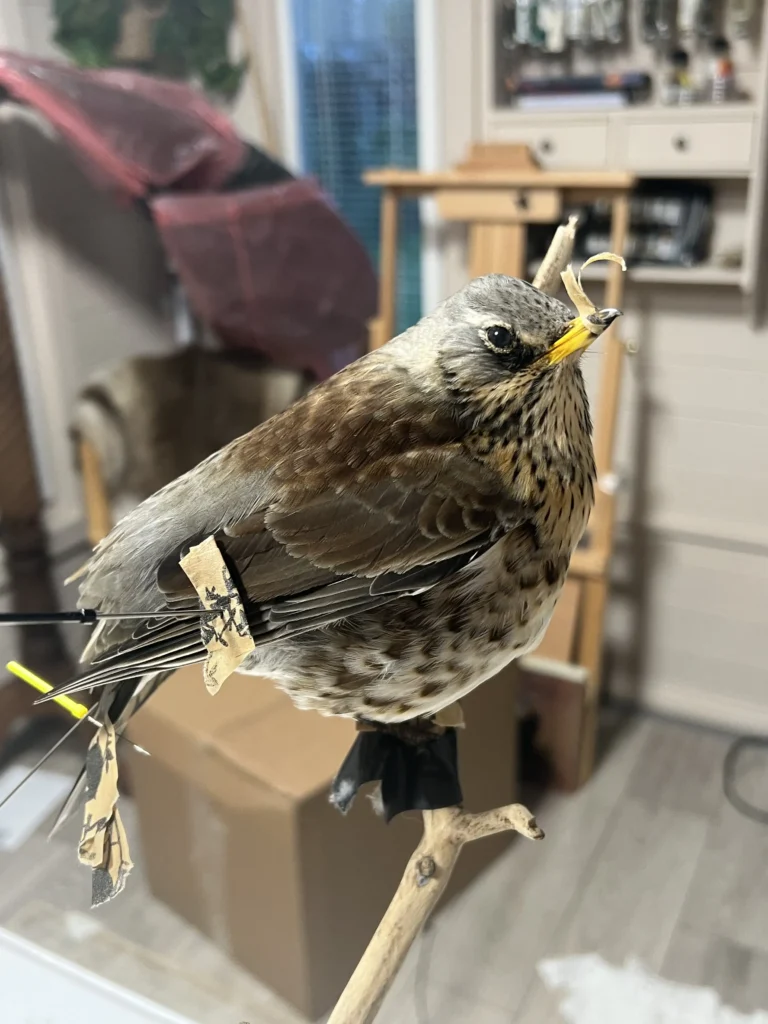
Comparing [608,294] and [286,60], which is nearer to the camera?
[608,294]

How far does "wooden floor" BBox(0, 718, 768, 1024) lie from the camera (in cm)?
120

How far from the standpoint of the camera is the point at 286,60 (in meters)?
1.95

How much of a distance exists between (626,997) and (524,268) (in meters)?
1.17

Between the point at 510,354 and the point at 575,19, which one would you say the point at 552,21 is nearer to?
the point at 575,19

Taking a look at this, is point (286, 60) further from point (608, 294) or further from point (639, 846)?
point (639, 846)

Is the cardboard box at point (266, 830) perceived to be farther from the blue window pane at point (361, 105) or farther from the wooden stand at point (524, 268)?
the blue window pane at point (361, 105)

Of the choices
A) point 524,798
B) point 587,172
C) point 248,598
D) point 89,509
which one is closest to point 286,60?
point 587,172

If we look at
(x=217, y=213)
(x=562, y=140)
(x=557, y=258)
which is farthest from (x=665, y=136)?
(x=557, y=258)

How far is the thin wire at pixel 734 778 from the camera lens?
5.55 ft

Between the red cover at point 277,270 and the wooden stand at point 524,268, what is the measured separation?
Result: 0.07m

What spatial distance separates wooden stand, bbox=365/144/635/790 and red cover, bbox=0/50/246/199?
11.6 inches

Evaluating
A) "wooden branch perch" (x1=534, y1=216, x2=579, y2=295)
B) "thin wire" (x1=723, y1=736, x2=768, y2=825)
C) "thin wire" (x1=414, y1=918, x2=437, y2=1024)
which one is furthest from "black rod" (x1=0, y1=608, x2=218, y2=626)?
"thin wire" (x1=723, y1=736, x2=768, y2=825)

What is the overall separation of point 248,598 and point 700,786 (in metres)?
1.61

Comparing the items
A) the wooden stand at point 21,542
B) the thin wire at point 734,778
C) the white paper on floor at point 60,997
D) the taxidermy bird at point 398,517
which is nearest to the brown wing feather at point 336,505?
the taxidermy bird at point 398,517
